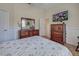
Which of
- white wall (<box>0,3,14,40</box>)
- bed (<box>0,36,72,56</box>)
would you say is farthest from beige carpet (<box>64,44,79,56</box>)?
white wall (<box>0,3,14,40</box>)

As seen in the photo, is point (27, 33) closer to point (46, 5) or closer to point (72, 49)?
point (46, 5)

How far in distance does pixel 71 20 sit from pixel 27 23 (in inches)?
26.8

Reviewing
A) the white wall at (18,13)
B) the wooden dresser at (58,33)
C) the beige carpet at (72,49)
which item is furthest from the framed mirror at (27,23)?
the beige carpet at (72,49)

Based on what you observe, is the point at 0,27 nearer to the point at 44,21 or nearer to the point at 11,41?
the point at 11,41

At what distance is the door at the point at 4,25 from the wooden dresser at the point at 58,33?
70 centimetres

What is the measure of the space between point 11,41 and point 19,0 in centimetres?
62

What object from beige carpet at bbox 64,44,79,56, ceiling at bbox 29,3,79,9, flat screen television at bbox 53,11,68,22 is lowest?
beige carpet at bbox 64,44,79,56

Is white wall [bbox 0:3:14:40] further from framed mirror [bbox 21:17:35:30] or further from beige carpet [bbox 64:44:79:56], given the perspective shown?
beige carpet [bbox 64:44:79:56]

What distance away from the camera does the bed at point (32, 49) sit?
4.31 feet

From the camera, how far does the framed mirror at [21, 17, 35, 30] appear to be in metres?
1.51

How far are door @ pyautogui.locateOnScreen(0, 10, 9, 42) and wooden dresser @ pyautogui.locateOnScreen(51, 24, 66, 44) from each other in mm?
699

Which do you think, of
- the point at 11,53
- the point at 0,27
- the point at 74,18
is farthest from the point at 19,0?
the point at 74,18

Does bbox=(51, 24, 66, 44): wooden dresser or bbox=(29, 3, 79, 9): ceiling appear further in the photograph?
bbox=(51, 24, 66, 44): wooden dresser

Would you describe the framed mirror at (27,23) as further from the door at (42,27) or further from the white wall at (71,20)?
the white wall at (71,20)
